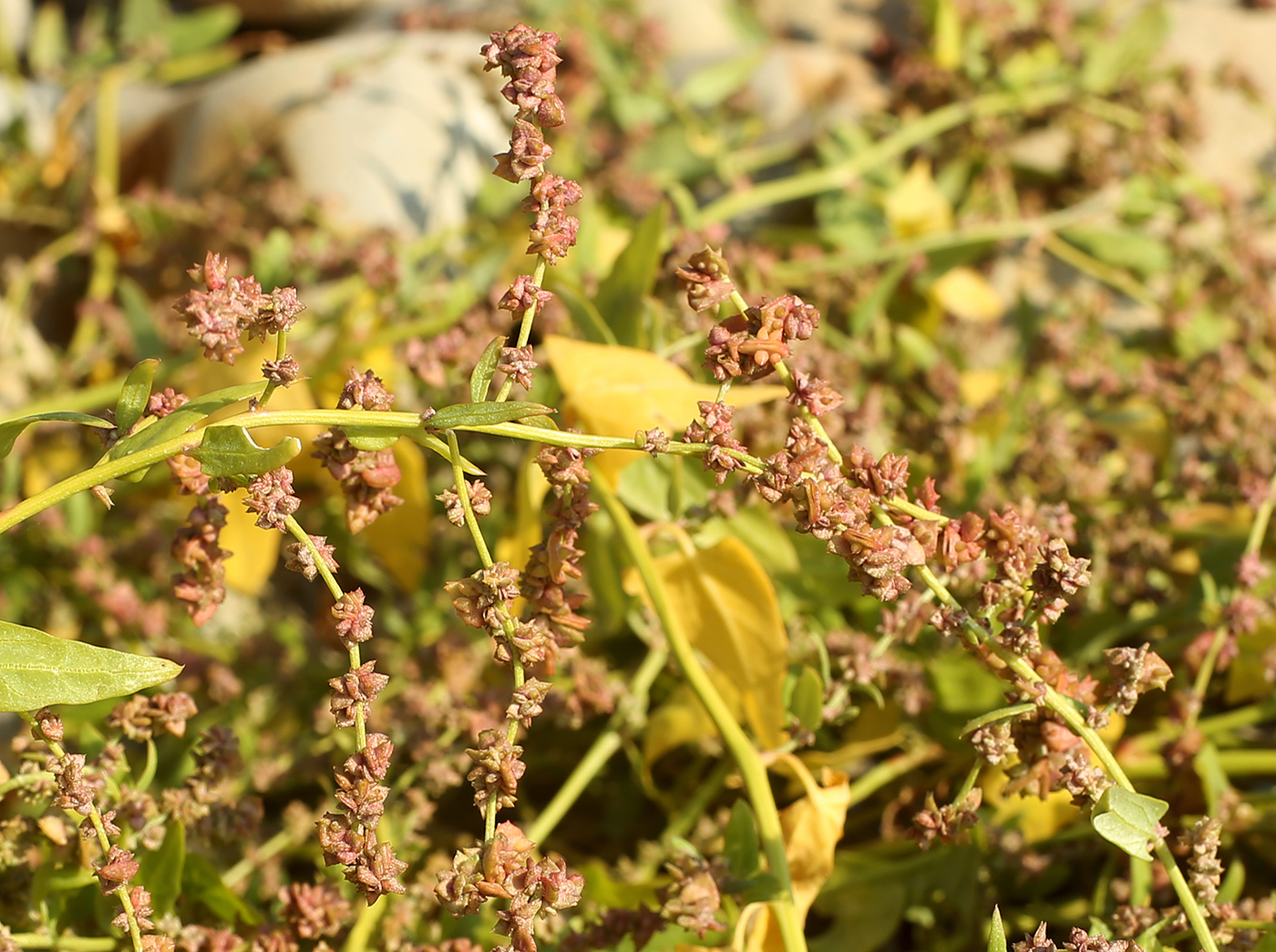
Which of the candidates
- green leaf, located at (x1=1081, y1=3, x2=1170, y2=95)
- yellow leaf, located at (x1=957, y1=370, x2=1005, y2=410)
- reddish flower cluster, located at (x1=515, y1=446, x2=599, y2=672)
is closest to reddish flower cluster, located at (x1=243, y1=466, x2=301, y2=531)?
reddish flower cluster, located at (x1=515, y1=446, x2=599, y2=672)

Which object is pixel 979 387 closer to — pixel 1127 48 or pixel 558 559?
pixel 1127 48

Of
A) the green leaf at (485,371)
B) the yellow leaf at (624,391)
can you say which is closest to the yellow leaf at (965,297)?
the yellow leaf at (624,391)

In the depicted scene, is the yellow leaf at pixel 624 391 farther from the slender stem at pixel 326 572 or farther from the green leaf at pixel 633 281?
the slender stem at pixel 326 572

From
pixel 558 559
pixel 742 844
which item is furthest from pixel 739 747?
pixel 558 559

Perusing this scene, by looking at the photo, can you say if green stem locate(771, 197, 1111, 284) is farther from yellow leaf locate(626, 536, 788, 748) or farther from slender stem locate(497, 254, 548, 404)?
slender stem locate(497, 254, 548, 404)

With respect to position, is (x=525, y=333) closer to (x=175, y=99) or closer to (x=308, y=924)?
(x=308, y=924)

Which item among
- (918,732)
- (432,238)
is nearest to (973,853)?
(918,732)
